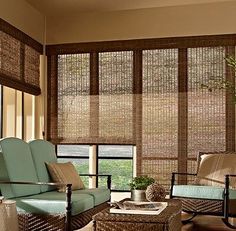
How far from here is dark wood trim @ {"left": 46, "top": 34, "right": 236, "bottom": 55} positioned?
247 inches

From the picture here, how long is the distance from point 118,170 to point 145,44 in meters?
1.87

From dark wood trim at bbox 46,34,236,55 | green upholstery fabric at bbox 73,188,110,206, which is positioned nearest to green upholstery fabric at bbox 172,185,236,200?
green upholstery fabric at bbox 73,188,110,206

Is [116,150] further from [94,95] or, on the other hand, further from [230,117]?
[230,117]

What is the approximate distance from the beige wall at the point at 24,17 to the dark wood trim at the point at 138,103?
1481 millimetres

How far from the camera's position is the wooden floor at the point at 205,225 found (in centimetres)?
509

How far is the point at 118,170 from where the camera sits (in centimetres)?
673

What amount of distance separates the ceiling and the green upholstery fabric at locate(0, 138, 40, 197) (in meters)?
2.55

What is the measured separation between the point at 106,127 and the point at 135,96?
24.1 inches

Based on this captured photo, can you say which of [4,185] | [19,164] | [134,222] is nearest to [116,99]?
[19,164]

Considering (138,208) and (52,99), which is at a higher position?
(52,99)

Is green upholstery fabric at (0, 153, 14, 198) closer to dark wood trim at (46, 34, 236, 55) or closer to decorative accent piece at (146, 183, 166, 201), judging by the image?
decorative accent piece at (146, 183, 166, 201)

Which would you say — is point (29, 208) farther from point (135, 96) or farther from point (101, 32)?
point (101, 32)

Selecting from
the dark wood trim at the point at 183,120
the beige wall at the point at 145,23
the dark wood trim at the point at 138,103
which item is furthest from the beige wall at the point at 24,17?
the dark wood trim at the point at 183,120

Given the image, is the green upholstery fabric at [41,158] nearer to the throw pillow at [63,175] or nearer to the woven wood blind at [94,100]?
the throw pillow at [63,175]
